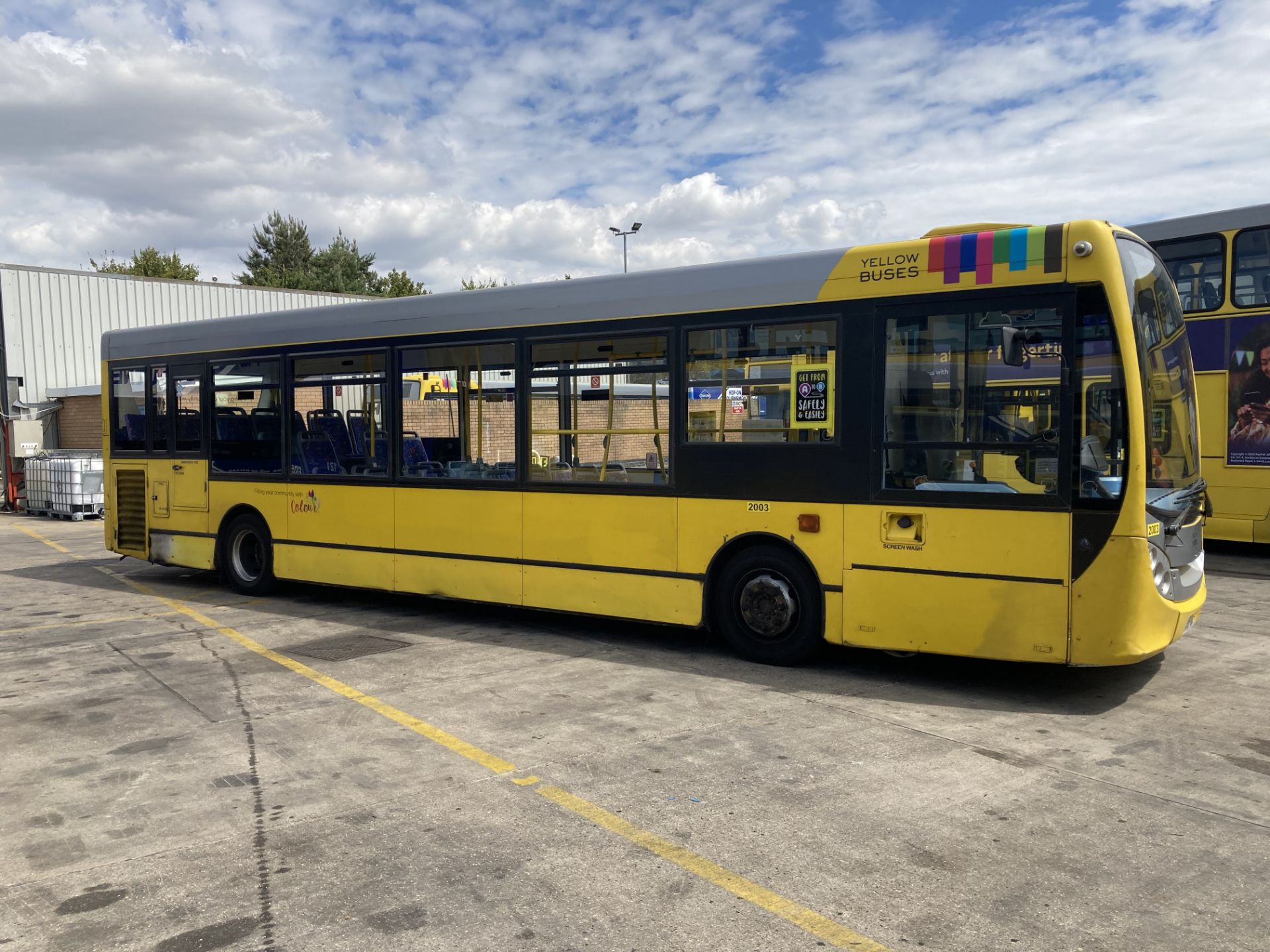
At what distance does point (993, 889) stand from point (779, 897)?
2.73 ft

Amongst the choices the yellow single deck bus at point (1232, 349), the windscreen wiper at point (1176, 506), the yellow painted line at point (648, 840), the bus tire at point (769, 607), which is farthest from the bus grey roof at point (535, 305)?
Answer: the yellow single deck bus at point (1232, 349)

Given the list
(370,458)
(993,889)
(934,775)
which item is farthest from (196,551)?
(993,889)

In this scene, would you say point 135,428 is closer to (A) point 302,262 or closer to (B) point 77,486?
(B) point 77,486

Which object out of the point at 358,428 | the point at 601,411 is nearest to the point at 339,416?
the point at 358,428

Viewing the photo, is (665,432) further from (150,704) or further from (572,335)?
(150,704)

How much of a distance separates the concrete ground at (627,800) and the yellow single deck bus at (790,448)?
643 mm

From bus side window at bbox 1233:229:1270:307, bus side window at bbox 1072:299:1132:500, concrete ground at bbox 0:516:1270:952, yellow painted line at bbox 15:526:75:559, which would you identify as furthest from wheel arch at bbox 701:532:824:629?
yellow painted line at bbox 15:526:75:559

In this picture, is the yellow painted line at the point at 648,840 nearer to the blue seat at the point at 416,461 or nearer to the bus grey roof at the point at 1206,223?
the blue seat at the point at 416,461

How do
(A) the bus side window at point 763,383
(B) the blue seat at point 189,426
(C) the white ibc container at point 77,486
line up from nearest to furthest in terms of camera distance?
(A) the bus side window at point 763,383, (B) the blue seat at point 189,426, (C) the white ibc container at point 77,486

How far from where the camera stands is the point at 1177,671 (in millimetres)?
6977

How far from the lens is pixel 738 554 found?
7367 mm

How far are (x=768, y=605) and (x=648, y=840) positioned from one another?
3.20m

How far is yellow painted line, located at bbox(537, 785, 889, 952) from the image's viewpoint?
11.1 ft

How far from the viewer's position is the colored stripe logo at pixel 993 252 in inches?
240
